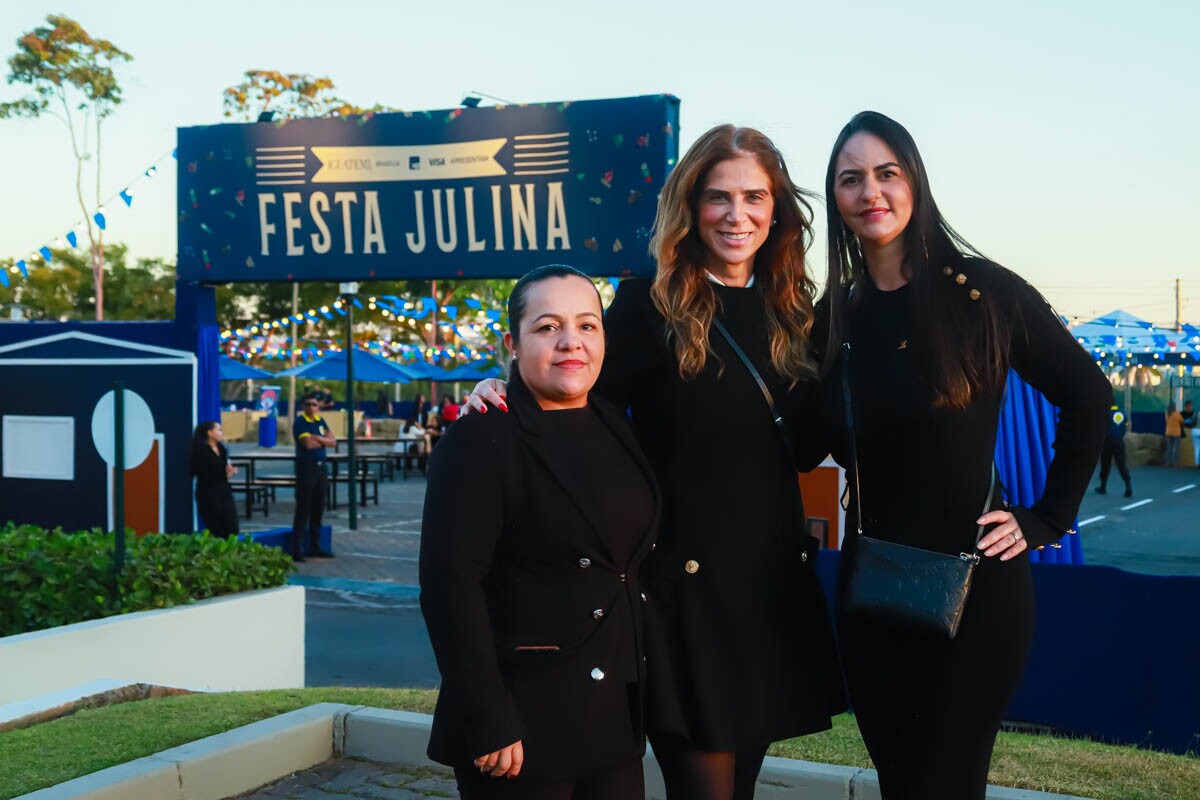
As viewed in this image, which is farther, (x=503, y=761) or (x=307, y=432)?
(x=307, y=432)

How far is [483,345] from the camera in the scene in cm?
3638

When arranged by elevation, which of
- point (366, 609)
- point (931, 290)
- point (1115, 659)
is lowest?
point (366, 609)

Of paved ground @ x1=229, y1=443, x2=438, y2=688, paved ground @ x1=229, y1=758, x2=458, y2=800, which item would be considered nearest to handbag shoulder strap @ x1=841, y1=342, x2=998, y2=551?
paved ground @ x1=229, y1=758, x2=458, y2=800

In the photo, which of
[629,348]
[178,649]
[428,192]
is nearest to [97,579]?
[178,649]

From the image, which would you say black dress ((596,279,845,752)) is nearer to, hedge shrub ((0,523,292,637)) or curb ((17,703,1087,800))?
curb ((17,703,1087,800))

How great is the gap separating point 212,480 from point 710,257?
959 centimetres

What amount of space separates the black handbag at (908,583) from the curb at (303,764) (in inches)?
65.4

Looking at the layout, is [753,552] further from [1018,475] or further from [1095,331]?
[1095,331]

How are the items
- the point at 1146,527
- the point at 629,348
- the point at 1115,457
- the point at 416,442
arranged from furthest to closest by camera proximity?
the point at 416,442
the point at 1115,457
the point at 1146,527
the point at 629,348

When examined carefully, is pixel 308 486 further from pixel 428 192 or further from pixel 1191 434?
pixel 1191 434

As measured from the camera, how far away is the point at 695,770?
2.61 meters

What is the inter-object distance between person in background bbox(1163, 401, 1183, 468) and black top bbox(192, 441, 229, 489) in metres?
23.8

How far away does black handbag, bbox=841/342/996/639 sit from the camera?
8.00 feet

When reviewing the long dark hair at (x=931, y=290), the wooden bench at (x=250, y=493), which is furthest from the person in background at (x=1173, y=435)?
the long dark hair at (x=931, y=290)
